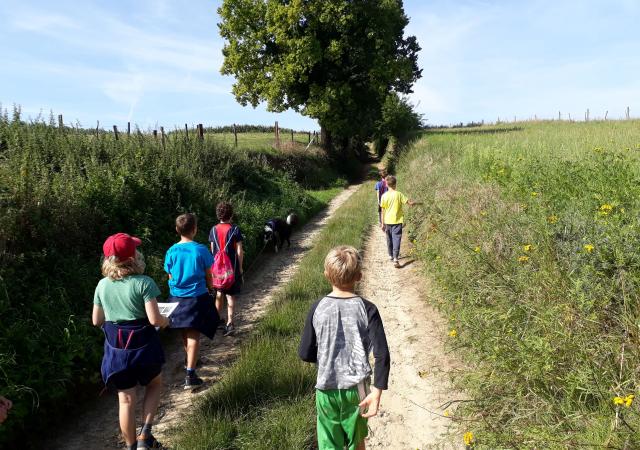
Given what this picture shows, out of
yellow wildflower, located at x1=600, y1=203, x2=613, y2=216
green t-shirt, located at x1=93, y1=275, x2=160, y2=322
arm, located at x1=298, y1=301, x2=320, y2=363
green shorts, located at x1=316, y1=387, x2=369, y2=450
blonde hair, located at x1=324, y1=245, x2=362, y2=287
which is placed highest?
yellow wildflower, located at x1=600, y1=203, x2=613, y2=216

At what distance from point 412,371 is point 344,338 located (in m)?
2.36

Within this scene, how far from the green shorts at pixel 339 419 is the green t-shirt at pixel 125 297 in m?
1.60

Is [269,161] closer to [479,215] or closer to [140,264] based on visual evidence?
[479,215]

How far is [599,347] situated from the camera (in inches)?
123

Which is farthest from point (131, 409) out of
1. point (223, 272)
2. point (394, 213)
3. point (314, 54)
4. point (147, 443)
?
point (314, 54)


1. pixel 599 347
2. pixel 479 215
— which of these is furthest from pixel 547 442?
pixel 479 215

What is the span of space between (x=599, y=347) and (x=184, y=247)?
406 centimetres

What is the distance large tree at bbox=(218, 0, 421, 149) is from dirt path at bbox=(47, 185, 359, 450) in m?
15.8

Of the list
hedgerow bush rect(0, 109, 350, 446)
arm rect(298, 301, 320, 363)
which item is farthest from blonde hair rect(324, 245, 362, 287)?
hedgerow bush rect(0, 109, 350, 446)

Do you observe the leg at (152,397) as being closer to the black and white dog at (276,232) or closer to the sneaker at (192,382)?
the sneaker at (192,382)

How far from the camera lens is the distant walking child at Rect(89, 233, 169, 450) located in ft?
10.4

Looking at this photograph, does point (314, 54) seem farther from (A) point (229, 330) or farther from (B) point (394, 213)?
(A) point (229, 330)

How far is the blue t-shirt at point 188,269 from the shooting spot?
175 inches

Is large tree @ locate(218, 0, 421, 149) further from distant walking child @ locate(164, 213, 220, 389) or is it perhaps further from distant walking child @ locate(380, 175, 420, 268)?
distant walking child @ locate(164, 213, 220, 389)
